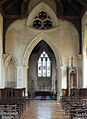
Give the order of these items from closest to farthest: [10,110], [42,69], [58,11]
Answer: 1. [10,110]
2. [58,11]
3. [42,69]

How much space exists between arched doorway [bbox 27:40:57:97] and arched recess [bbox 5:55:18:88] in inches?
330

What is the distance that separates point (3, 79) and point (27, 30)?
476 cm

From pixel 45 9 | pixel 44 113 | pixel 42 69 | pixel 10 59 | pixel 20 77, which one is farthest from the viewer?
pixel 42 69

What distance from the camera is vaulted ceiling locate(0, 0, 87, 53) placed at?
1912 centimetres

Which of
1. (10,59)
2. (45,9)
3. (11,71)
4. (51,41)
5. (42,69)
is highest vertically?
(45,9)

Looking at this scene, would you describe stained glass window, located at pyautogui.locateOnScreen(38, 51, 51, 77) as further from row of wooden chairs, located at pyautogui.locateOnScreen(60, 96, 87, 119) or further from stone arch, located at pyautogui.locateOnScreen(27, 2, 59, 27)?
row of wooden chairs, located at pyautogui.locateOnScreen(60, 96, 87, 119)

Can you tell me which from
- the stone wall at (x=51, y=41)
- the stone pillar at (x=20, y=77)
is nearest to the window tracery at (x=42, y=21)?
the stone wall at (x=51, y=41)

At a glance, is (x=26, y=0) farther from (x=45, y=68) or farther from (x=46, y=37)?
(x=45, y=68)

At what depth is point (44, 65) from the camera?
2919cm

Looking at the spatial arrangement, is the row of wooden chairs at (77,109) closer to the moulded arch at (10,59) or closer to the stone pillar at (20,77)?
the stone pillar at (20,77)

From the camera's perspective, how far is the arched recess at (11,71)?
65.1 feet

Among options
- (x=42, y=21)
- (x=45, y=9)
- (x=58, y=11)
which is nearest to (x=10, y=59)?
(x=42, y=21)

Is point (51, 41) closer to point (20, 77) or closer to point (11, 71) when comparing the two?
point (20, 77)

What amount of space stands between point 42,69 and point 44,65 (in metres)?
0.58
